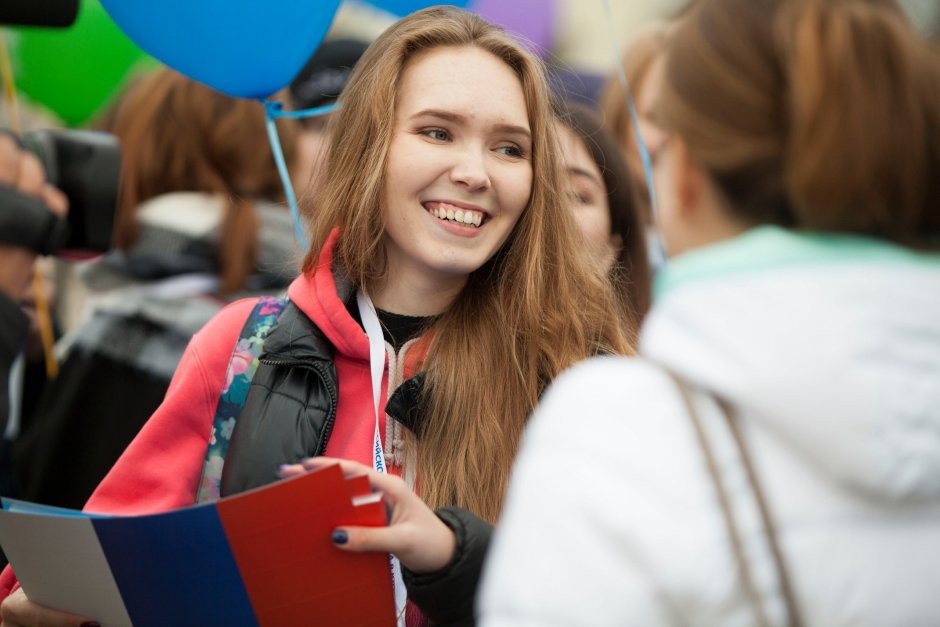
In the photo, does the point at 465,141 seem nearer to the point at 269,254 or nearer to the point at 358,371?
the point at 358,371

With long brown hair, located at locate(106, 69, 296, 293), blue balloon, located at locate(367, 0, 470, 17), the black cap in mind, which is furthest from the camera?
Result: the black cap

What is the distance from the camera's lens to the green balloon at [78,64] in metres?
5.02

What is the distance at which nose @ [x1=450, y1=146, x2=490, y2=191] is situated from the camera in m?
2.42

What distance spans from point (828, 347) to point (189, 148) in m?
2.96

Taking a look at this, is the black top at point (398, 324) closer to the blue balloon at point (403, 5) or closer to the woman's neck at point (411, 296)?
the woman's neck at point (411, 296)

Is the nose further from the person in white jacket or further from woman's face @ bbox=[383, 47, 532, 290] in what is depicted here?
the person in white jacket

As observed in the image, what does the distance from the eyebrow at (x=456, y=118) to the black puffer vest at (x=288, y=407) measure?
19.3 inches

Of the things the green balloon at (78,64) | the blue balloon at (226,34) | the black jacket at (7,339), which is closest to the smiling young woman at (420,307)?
the blue balloon at (226,34)

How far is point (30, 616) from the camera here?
2.17 m

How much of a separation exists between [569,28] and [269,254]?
265cm

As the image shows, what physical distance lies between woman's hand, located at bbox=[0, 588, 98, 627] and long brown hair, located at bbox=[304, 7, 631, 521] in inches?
26.6

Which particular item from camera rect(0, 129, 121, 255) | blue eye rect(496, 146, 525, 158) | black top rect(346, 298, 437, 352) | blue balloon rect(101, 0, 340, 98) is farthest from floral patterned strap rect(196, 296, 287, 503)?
camera rect(0, 129, 121, 255)

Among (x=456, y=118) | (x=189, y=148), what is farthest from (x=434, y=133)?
(x=189, y=148)

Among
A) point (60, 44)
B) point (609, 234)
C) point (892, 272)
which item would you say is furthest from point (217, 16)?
point (60, 44)
